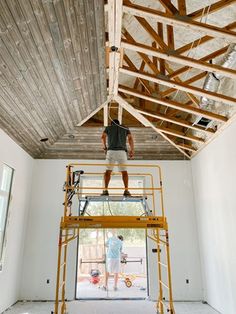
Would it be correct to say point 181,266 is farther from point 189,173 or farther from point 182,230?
point 189,173

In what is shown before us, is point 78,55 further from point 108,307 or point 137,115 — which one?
point 108,307

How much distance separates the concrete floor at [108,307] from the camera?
443 centimetres

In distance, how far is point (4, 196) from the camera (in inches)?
184

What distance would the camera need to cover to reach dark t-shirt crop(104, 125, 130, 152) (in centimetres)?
409

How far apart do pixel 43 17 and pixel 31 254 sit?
4839 millimetres

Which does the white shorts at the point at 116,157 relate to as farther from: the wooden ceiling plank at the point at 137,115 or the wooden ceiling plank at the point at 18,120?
the wooden ceiling plank at the point at 18,120

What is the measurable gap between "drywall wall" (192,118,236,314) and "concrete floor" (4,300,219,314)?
1.34 feet

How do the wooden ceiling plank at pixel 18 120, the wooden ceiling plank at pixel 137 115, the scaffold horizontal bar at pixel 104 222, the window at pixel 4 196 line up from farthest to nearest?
the wooden ceiling plank at pixel 137 115, the window at pixel 4 196, the wooden ceiling plank at pixel 18 120, the scaffold horizontal bar at pixel 104 222

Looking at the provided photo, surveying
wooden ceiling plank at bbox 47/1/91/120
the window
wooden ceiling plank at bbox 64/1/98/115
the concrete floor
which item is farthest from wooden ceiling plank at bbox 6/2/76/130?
the concrete floor

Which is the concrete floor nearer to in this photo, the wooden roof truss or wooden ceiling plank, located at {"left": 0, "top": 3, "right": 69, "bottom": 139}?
the wooden roof truss

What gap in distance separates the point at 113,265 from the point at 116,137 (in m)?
3.59

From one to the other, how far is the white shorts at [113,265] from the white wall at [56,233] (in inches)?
40.6

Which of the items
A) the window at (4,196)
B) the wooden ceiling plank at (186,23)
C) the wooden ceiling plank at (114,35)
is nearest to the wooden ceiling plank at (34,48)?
the wooden ceiling plank at (114,35)

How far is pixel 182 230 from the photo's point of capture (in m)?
5.63
